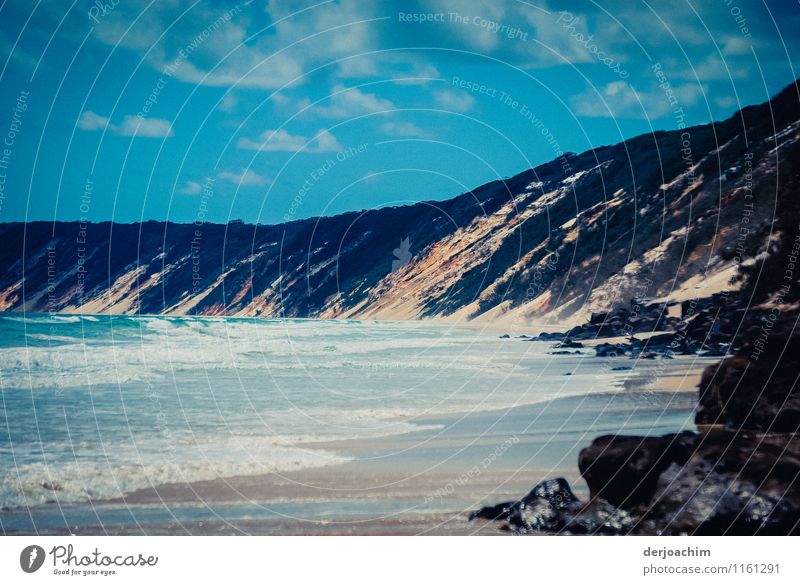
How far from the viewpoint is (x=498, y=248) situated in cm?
5872

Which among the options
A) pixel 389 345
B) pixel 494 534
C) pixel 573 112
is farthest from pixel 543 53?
pixel 389 345

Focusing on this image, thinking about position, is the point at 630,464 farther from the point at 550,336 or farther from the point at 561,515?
the point at 550,336

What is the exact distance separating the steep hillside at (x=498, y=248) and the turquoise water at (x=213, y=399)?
2611 mm

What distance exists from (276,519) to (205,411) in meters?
6.34

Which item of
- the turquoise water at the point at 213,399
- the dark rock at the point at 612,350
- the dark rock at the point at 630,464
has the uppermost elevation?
the dark rock at the point at 630,464

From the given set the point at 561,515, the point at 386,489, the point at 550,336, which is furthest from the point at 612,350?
the point at 561,515

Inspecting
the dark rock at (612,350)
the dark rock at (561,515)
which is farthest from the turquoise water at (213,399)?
the dark rock at (561,515)

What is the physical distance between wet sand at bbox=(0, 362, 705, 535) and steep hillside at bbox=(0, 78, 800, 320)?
3.37 metres

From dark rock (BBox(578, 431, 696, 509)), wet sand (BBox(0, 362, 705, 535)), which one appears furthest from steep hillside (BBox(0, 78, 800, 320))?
dark rock (BBox(578, 431, 696, 509))

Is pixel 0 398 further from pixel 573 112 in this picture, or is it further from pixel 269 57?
pixel 573 112

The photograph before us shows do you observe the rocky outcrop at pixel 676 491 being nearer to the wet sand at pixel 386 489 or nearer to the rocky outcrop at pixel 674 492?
the rocky outcrop at pixel 674 492

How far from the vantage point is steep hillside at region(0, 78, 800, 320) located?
101 feet

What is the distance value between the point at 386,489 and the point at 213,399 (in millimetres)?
7568

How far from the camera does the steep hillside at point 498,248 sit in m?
30.9
